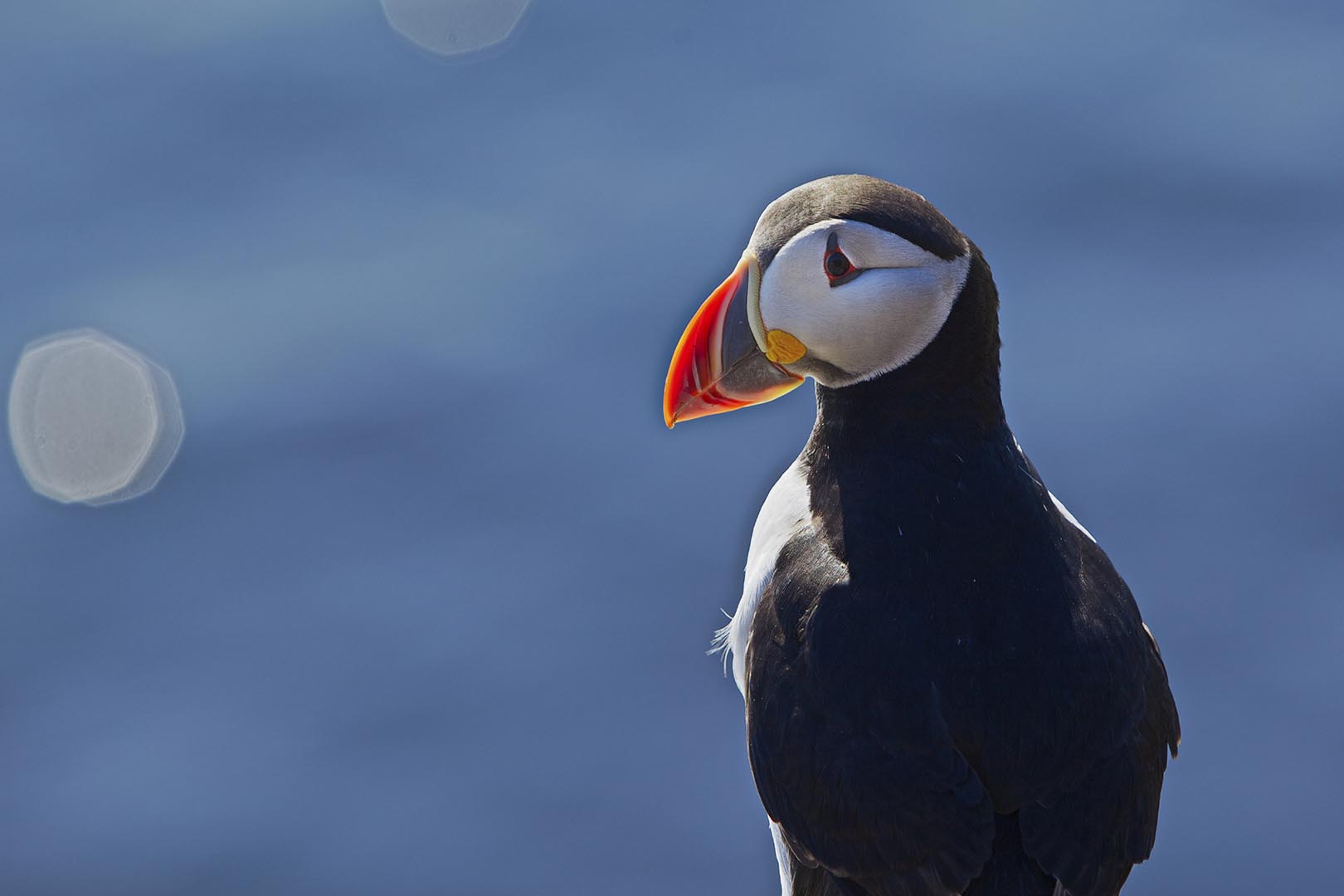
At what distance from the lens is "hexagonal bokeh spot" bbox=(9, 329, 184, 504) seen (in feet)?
20.9

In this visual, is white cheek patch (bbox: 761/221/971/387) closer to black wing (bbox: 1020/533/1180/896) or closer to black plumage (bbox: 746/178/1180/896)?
black plumage (bbox: 746/178/1180/896)

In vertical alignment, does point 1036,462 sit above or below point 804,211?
above

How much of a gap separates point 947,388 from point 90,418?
13.5ft

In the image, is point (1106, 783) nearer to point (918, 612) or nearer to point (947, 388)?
point (918, 612)

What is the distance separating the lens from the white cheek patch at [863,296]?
3262 mm

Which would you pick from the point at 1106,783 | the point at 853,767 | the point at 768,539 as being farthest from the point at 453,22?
the point at 1106,783

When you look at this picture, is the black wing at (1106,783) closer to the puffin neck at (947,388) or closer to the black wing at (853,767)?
the black wing at (853,767)

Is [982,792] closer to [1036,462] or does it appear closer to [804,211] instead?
[804,211]

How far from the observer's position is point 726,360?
137 inches

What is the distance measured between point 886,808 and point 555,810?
2421 millimetres

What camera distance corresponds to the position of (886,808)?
3.23m

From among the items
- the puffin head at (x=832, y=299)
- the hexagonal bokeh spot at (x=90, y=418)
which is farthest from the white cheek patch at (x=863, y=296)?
the hexagonal bokeh spot at (x=90, y=418)

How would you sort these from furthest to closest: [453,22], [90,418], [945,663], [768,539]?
[453,22] → [90,418] → [768,539] → [945,663]

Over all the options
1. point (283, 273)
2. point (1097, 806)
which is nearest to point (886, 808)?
point (1097, 806)
